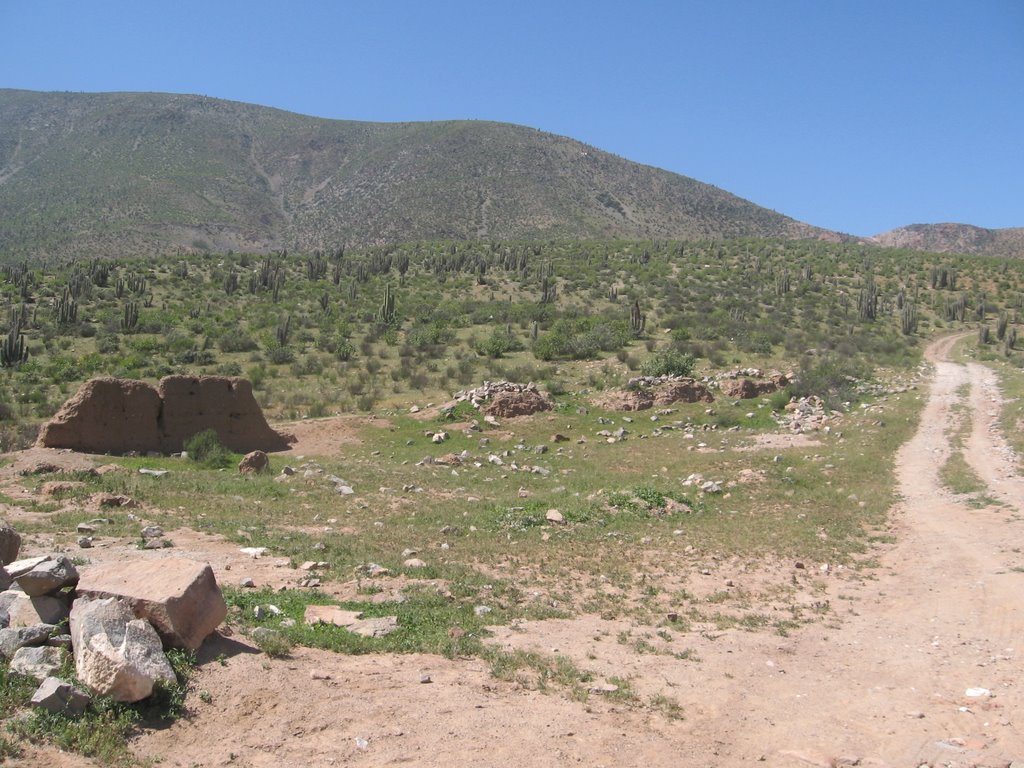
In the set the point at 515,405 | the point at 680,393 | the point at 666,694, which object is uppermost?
the point at 680,393

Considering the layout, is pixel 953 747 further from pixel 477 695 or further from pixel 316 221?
pixel 316 221

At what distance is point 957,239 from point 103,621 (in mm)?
142290

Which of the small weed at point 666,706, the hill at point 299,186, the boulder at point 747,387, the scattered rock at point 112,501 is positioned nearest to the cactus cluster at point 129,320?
the scattered rock at point 112,501

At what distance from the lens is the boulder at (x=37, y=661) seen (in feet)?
16.1

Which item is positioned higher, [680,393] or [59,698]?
[680,393]

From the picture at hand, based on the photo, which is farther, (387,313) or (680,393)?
(387,313)

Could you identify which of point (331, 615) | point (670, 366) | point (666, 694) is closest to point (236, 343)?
point (670, 366)

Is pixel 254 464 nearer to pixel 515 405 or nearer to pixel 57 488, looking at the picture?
pixel 57 488

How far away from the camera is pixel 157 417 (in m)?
17.5

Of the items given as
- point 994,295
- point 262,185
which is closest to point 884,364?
point 994,295

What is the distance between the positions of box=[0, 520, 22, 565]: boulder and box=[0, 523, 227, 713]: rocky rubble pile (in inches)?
24.9

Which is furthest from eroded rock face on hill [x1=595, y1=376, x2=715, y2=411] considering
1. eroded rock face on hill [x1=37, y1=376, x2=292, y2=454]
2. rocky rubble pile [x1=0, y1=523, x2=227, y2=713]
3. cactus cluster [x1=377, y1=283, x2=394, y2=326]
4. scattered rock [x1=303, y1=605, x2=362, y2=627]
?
cactus cluster [x1=377, y1=283, x2=394, y2=326]

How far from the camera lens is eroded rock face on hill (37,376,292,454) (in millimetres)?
16234

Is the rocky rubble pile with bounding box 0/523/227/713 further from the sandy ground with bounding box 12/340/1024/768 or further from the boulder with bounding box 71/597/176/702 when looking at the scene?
the sandy ground with bounding box 12/340/1024/768
